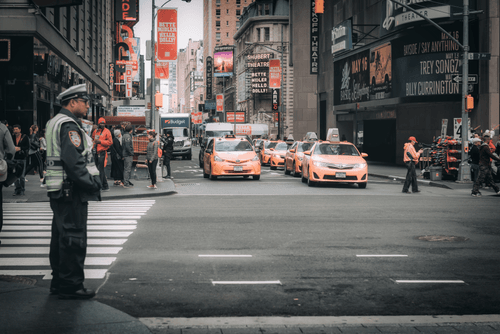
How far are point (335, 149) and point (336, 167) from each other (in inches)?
54.7

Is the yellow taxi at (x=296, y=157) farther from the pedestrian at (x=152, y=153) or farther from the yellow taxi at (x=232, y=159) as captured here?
the pedestrian at (x=152, y=153)

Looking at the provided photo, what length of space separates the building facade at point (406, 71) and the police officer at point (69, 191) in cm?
1984

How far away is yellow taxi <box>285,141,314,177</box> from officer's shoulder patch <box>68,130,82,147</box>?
19129 millimetres

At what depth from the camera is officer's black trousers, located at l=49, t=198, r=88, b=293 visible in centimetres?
545

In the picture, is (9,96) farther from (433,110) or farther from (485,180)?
(433,110)

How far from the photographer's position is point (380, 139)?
42.0m

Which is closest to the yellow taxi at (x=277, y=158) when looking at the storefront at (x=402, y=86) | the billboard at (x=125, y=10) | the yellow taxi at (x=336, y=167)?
the storefront at (x=402, y=86)

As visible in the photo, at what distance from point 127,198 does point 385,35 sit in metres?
22.1

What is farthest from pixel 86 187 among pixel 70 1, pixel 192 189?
pixel 70 1

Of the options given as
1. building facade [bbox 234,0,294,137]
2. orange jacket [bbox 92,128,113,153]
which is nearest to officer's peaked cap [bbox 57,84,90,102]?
orange jacket [bbox 92,128,113,153]

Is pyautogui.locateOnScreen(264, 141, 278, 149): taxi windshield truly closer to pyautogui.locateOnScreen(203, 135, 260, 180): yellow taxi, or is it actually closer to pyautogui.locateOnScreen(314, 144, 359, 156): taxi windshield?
pyautogui.locateOnScreen(203, 135, 260, 180): yellow taxi

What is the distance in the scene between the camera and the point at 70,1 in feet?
73.7

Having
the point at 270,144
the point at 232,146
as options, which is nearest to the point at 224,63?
the point at 270,144

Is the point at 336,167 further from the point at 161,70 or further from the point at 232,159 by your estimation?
the point at 161,70
